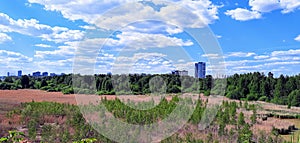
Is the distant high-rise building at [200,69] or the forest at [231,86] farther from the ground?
the distant high-rise building at [200,69]

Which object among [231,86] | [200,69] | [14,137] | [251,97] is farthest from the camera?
[231,86]

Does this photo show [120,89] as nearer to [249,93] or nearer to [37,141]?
[37,141]

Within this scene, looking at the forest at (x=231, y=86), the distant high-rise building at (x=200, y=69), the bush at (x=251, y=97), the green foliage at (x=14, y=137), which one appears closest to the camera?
the green foliage at (x=14, y=137)

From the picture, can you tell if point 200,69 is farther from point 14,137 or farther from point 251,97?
point 251,97

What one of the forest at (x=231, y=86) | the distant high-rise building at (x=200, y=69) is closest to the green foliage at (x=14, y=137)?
the distant high-rise building at (x=200, y=69)

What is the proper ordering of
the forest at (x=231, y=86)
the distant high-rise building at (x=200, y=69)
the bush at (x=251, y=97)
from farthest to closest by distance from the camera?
the bush at (x=251, y=97) → the forest at (x=231, y=86) → the distant high-rise building at (x=200, y=69)

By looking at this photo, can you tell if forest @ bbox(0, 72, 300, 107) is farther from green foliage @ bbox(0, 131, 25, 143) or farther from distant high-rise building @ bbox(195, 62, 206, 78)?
green foliage @ bbox(0, 131, 25, 143)

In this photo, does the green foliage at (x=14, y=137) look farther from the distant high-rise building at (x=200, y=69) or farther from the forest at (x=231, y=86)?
the forest at (x=231, y=86)

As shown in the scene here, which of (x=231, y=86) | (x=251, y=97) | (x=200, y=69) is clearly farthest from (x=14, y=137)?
(x=231, y=86)

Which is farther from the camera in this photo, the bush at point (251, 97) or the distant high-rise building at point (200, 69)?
the bush at point (251, 97)

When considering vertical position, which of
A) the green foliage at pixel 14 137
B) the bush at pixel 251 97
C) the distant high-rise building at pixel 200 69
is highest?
the distant high-rise building at pixel 200 69

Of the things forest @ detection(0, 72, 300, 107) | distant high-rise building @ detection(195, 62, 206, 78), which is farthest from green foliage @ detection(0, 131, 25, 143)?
forest @ detection(0, 72, 300, 107)

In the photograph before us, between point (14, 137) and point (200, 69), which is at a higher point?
point (200, 69)

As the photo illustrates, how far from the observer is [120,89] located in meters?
7.36
